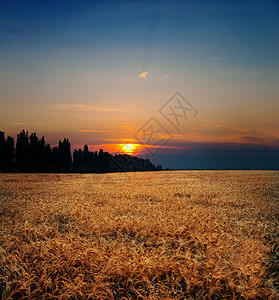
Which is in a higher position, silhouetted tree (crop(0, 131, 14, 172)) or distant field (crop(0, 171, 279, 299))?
silhouetted tree (crop(0, 131, 14, 172))

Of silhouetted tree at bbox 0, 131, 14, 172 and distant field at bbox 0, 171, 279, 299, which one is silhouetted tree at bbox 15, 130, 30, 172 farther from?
distant field at bbox 0, 171, 279, 299

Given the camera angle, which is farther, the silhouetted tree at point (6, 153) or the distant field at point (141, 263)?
the silhouetted tree at point (6, 153)

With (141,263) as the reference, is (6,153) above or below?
above

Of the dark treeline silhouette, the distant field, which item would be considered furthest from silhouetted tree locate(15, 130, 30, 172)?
the distant field

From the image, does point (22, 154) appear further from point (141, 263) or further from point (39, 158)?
point (141, 263)

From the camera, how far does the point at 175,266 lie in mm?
4129

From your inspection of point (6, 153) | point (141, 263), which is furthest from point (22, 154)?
point (141, 263)

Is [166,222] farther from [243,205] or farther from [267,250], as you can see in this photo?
[243,205]

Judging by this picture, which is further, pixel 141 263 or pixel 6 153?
pixel 6 153

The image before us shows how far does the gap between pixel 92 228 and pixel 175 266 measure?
286 cm

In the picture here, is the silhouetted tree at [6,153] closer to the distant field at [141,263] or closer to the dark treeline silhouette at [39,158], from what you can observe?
the dark treeline silhouette at [39,158]

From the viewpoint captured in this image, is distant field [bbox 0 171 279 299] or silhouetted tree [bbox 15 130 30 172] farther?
silhouetted tree [bbox 15 130 30 172]

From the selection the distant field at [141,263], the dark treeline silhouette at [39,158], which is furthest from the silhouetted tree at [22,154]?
the distant field at [141,263]

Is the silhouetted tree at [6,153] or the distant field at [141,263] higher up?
the silhouetted tree at [6,153]
